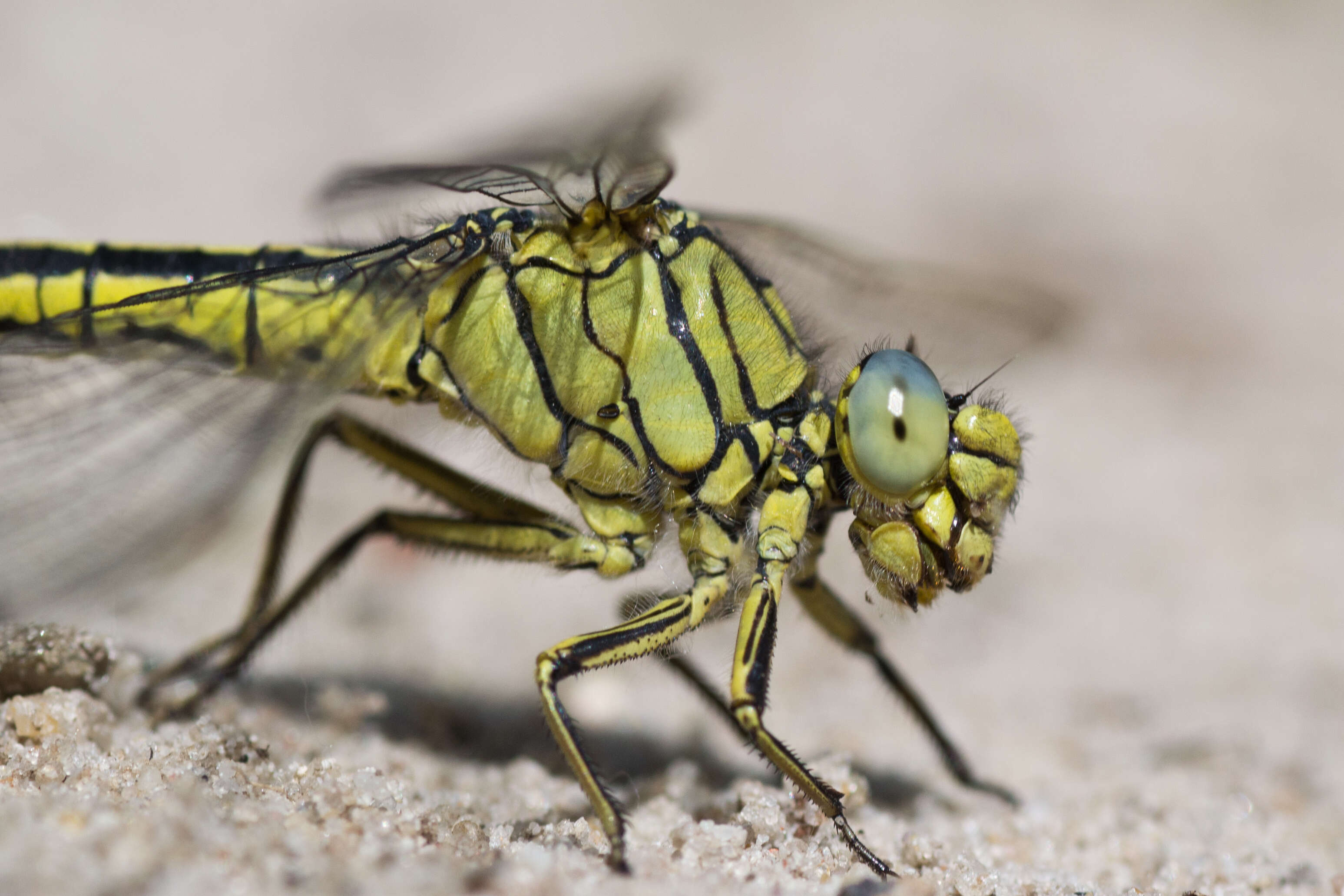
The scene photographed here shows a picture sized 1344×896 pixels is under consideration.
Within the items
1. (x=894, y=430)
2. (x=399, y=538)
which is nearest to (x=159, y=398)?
(x=399, y=538)

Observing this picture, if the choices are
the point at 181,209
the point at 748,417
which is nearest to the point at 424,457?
the point at 748,417

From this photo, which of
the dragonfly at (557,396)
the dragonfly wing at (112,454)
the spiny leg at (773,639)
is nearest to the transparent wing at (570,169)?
the dragonfly at (557,396)

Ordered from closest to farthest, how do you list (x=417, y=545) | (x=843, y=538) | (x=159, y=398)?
(x=159, y=398), (x=417, y=545), (x=843, y=538)

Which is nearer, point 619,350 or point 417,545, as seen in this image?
point 619,350

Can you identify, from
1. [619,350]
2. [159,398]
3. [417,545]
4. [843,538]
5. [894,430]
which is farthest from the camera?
[843,538]

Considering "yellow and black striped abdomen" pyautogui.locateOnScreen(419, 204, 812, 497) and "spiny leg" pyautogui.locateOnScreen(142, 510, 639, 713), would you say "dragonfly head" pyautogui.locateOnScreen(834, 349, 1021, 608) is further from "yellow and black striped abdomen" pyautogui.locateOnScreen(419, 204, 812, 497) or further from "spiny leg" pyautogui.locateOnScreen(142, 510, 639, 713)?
"spiny leg" pyautogui.locateOnScreen(142, 510, 639, 713)

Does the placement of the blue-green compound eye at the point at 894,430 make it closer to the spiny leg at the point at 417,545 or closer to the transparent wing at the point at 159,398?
the spiny leg at the point at 417,545

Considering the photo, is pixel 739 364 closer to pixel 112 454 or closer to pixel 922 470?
pixel 922 470
